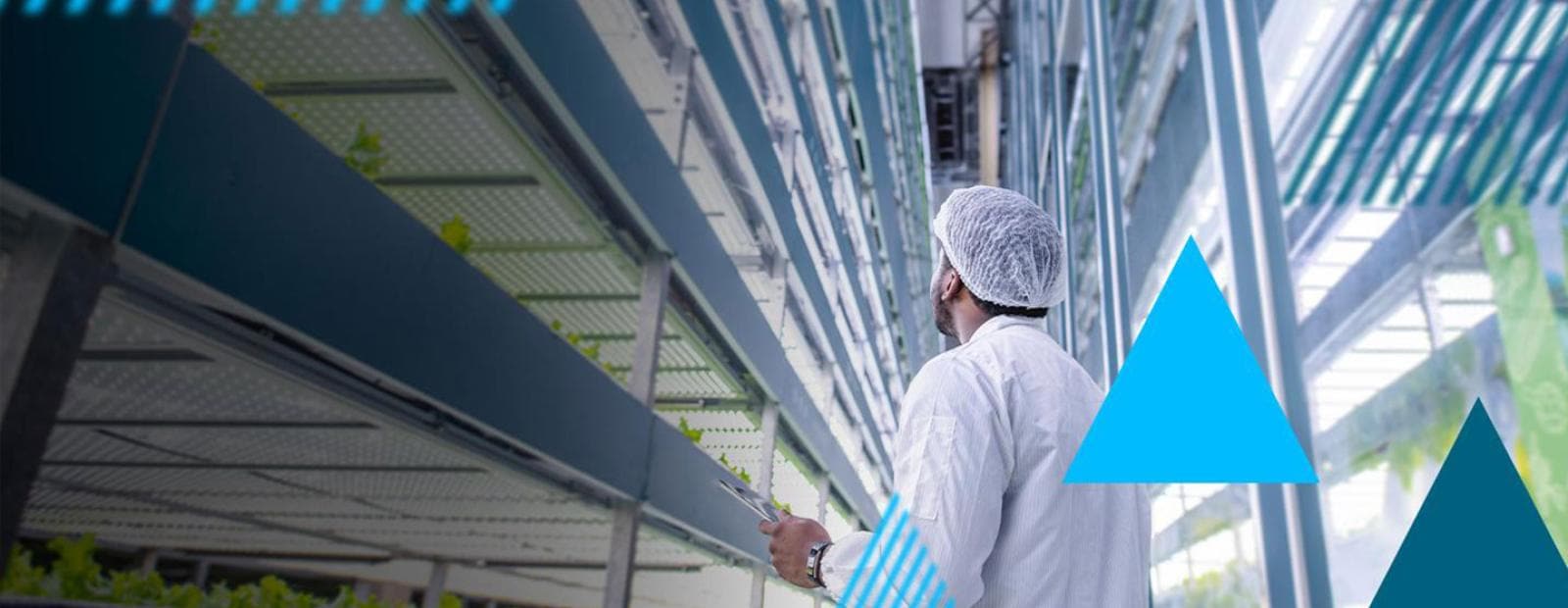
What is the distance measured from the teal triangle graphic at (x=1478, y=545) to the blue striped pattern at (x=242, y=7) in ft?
7.45

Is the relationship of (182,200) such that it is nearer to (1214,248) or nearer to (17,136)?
(17,136)

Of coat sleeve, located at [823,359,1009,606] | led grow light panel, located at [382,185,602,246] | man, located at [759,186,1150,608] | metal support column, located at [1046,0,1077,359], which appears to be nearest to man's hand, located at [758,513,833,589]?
man, located at [759,186,1150,608]

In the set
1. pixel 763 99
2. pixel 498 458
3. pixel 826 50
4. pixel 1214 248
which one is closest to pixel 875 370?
pixel 826 50

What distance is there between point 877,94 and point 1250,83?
8.86 metres

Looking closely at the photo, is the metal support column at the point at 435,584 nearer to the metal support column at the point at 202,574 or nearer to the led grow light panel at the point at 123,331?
the metal support column at the point at 202,574

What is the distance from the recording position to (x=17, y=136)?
44.4 inches

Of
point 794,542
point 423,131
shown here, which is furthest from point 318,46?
point 794,542

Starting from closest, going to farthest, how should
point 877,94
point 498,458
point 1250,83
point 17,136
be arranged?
point 17,136 → point 498,458 → point 1250,83 → point 877,94

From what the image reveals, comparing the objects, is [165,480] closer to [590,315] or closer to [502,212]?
[502,212]

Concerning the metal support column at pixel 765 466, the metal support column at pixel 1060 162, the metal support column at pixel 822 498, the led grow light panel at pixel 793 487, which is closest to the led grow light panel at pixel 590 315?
the metal support column at pixel 765 466

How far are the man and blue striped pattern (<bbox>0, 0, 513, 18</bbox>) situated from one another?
127 cm

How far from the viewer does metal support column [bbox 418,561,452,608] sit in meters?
3.18

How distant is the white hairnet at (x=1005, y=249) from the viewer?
207 cm

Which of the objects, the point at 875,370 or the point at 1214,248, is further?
the point at 875,370
